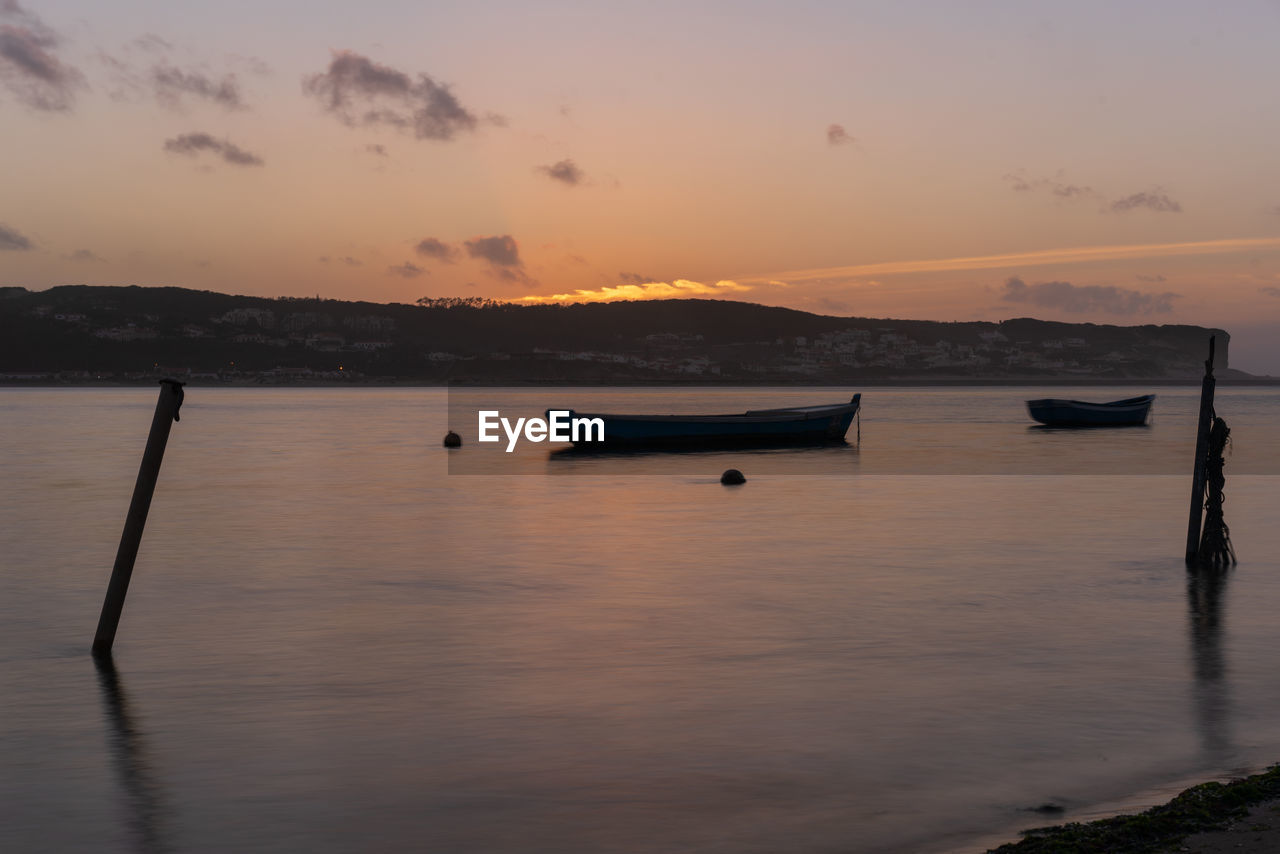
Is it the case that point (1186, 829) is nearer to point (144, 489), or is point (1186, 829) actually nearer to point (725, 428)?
point (144, 489)

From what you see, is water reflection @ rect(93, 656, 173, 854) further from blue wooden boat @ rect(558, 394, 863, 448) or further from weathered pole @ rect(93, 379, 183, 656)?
blue wooden boat @ rect(558, 394, 863, 448)

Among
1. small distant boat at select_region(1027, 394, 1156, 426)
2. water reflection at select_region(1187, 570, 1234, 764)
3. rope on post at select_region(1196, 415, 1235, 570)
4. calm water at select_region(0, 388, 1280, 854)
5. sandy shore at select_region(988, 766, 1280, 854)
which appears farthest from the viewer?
small distant boat at select_region(1027, 394, 1156, 426)

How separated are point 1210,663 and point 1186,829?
21.6ft

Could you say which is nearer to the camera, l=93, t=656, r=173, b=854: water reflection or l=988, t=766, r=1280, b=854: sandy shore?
l=988, t=766, r=1280, b=854: sandy shore

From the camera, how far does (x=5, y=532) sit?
27.1 meters

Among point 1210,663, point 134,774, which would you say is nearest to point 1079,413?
point 1210,663

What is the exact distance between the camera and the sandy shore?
7.07 m

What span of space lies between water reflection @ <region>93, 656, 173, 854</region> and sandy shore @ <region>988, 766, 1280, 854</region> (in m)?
5.38

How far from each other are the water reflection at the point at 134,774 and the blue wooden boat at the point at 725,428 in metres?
44.6

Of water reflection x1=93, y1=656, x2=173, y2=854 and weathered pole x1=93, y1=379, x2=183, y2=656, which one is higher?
weathered pole x1=93, y1=379, x2=183, y2=656

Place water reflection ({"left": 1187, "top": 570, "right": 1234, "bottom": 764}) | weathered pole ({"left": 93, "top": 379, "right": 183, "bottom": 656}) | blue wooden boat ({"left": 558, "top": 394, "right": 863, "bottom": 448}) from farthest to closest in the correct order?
blue wooden boat ({"left": 558, "top": 394, "right": 863, "bottom": 448}) < weathered pole ({"left": 93, "top": 379, "right": 183, "bottom": 656}) < water reflection ({"left": 1187, "top": 570, "right": 1234, "bottom": 764})

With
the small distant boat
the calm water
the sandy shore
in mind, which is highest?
the small distant boat

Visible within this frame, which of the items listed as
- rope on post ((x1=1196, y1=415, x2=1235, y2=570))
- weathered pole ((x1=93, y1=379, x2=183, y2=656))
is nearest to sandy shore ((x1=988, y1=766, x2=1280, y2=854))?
weathered pole ((x1=93, y1=379, x2=183, y2=656))

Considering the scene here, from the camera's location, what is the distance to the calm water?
845 centimetres
